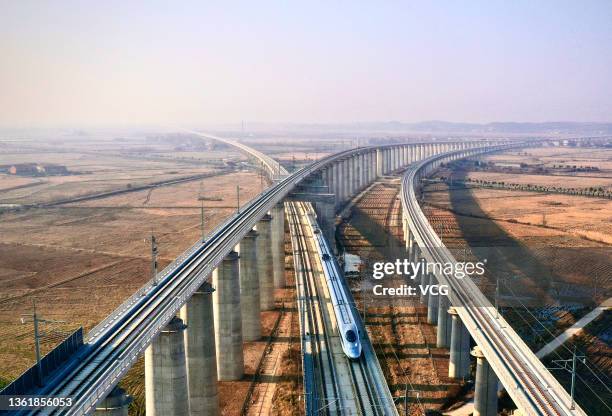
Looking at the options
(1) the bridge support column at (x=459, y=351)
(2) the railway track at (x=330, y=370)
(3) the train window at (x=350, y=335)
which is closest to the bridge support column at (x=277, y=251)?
(2) the railway track at (x=330, y=370)

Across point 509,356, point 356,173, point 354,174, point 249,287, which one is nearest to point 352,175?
point 354,174

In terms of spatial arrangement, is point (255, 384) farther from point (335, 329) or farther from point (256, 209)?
point (256, 209)

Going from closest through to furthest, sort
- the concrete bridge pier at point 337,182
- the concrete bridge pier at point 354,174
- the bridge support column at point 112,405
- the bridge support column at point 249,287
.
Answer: the bridge support column at point 112,405 < the bridge support column at point 249,287 < the concrete bridge pier at point 337,182 < the concrete bridge pier at point 354,174

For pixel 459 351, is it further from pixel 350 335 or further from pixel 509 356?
pixel 509 356

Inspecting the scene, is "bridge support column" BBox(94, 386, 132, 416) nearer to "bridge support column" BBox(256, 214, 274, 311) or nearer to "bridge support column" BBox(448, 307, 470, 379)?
"bridge support column" BBox(448, 307, 470, 379)

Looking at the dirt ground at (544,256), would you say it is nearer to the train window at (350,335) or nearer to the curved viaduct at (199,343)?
the curved viaduct at (199,343)
